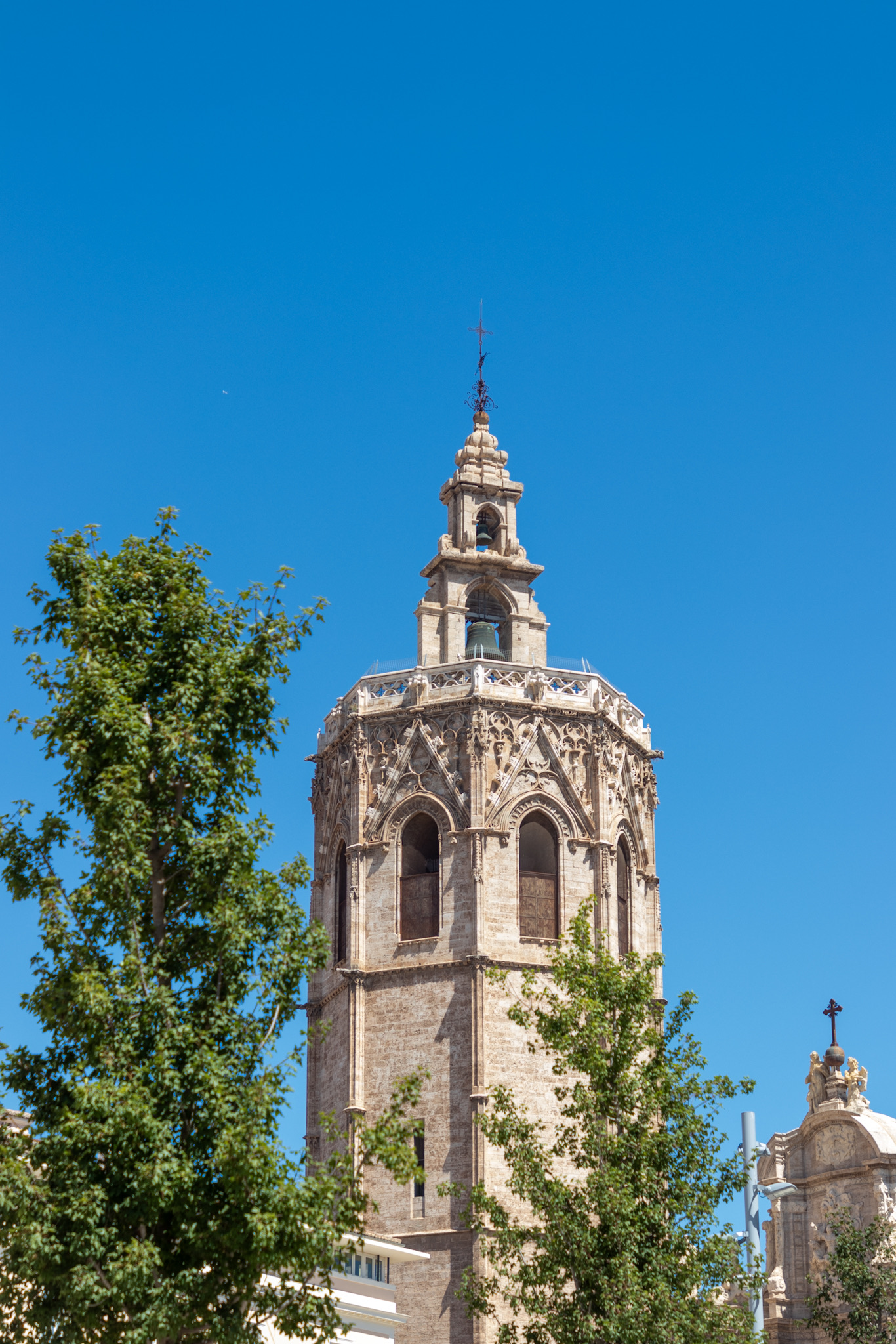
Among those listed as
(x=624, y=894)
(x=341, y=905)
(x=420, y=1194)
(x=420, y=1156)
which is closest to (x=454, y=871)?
(x=341, y=905)

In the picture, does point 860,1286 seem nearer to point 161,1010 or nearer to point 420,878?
point 420,878

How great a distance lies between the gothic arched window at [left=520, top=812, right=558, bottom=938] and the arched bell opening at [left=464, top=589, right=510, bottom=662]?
584 centimetres

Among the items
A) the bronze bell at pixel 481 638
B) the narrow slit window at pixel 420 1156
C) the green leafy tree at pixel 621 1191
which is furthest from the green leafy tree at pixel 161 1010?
the bronze bell at pixel 481 638

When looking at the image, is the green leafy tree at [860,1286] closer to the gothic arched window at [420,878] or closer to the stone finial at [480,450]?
the gothic arched window at [420,878]

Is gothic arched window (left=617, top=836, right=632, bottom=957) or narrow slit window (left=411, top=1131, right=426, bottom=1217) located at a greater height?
Answer: gothic arched window (left=617, top=836, right=632, bottom=957)

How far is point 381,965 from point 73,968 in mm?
27261

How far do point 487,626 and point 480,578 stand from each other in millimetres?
1478

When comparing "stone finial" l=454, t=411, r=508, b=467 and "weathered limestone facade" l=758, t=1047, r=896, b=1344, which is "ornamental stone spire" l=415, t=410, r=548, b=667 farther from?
"weathered limestone facade" l=758, t=1047, r=896, b=1344

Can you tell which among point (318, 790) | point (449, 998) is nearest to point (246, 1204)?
point (449, 998)

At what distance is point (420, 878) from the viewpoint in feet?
170

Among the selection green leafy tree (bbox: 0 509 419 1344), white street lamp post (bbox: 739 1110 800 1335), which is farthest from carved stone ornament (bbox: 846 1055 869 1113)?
green leafy tree (bbox: 0 509 419 1344)

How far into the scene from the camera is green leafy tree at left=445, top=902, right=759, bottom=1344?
103 ft

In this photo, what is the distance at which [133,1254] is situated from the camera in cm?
2200

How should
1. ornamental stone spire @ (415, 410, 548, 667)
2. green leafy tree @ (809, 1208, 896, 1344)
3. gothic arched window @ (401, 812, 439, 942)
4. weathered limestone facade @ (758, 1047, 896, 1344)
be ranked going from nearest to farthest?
green leafy tree @ (809, 1208, 896, 1344)
gothic arched window @ (401, 812, 439, 942)
weathered limestone facade @ (758, 1047, 896, 1344)
ornamental stone spire @ (415, 410, 548, 667)
